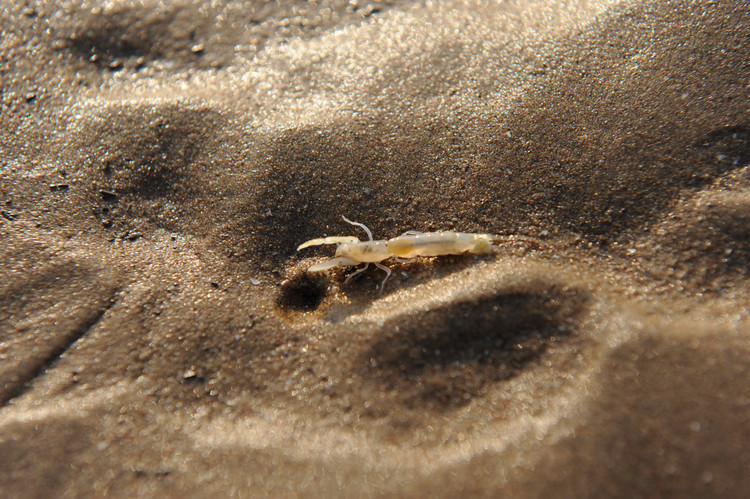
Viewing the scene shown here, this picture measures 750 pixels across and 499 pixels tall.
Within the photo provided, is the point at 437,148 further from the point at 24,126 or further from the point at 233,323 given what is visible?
the point at 24,126

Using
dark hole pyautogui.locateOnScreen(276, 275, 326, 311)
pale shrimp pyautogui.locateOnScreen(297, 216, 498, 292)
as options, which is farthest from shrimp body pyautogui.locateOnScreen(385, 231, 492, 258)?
dark hole pyautogui.locateOnScreen(276, 275, 326, 311)

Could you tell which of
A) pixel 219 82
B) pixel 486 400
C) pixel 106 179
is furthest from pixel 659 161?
pixel 106 179

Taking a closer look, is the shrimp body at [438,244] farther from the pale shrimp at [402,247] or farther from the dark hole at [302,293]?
the dark hole at [302,293]

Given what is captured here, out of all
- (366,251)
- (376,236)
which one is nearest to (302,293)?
(366,251)

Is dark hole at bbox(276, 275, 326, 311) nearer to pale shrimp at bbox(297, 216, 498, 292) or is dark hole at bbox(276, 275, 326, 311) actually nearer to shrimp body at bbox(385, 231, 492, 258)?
pale shrimp at bbox(297, 216, 498, 292)

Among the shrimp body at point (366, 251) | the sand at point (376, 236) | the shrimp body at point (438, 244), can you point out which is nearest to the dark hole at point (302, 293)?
the sand at point (376, 236)

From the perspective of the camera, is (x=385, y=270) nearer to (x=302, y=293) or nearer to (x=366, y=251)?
(x=366, y=251)
